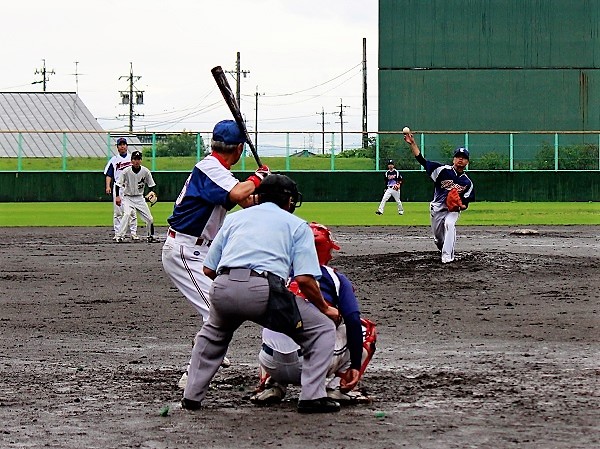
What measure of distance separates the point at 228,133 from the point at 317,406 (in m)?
2.05

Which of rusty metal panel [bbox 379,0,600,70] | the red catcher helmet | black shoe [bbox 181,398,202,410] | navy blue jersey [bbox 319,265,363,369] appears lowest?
black shoe [bbox 181,398,202,410]

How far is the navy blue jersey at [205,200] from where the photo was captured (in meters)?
7.82

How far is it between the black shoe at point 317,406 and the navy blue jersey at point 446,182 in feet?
33.4

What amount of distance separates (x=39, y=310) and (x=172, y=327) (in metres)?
2.13

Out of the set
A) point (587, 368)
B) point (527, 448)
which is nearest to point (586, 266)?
point (587, 368)

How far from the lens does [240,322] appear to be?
7.08 metres

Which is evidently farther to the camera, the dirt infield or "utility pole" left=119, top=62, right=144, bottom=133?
"utility pole" left=119, top=62, right=144, bottom=133

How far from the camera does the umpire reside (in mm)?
6887

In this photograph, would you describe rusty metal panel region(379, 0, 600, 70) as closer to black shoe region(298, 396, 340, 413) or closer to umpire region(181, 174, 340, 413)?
umpire region(181, 174, 340, 413)

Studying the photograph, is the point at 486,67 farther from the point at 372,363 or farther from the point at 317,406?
the point at 317,406

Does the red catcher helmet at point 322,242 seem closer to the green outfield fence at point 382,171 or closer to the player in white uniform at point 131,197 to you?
the player in white uniform at point 131,197

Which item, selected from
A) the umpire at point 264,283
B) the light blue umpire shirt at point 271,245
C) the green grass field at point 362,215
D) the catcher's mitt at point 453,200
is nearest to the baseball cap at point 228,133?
the umpire at point 264,283

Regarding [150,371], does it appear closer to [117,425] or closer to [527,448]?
[117,425]

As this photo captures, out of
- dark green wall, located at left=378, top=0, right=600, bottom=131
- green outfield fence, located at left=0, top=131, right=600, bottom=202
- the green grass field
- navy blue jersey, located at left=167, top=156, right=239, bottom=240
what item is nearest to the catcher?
navy blue jersey, located at left=167, top=156, right=239, bottom=240
